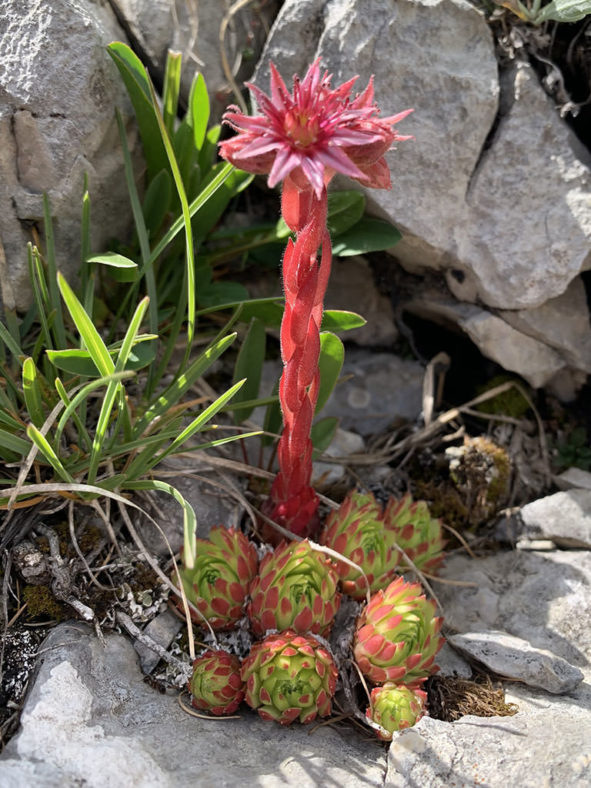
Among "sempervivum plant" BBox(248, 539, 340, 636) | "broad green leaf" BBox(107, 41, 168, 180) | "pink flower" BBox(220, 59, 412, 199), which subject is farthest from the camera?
"broad green leaf" BBox(107, 41, 168, 180)

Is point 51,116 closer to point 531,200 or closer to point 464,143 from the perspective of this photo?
point 464,143

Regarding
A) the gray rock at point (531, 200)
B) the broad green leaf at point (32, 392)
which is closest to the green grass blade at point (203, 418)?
the broad green leaf at point (32, 392)

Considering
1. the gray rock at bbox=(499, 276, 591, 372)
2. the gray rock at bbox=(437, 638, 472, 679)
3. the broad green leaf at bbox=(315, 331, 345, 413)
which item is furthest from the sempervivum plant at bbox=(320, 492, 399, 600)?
the gray rock at bbox=(499, 276, 591, 372)

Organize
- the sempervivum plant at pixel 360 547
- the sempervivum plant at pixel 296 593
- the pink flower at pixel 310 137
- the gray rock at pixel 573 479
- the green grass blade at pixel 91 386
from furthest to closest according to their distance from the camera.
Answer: the gray rock at pixel 573 479, the sempervivum plant at pixel 360 547, the sempervivum plant at pixel 296 593, the green grass blade at pixel 91 386, the pink flower at pixel 310 137

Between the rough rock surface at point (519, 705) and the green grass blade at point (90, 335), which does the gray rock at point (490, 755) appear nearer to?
the rough rock surface at point (519, 705)

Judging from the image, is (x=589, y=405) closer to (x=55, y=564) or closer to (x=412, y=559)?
→ (x=412, y=559)

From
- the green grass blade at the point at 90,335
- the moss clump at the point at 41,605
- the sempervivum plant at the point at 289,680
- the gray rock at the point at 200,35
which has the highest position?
the gray rock at the point at 200,35

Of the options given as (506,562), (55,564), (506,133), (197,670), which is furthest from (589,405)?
(55,564)

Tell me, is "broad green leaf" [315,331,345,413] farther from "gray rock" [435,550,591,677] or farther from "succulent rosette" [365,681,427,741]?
"succulent rosette" [365,681,427,741]
